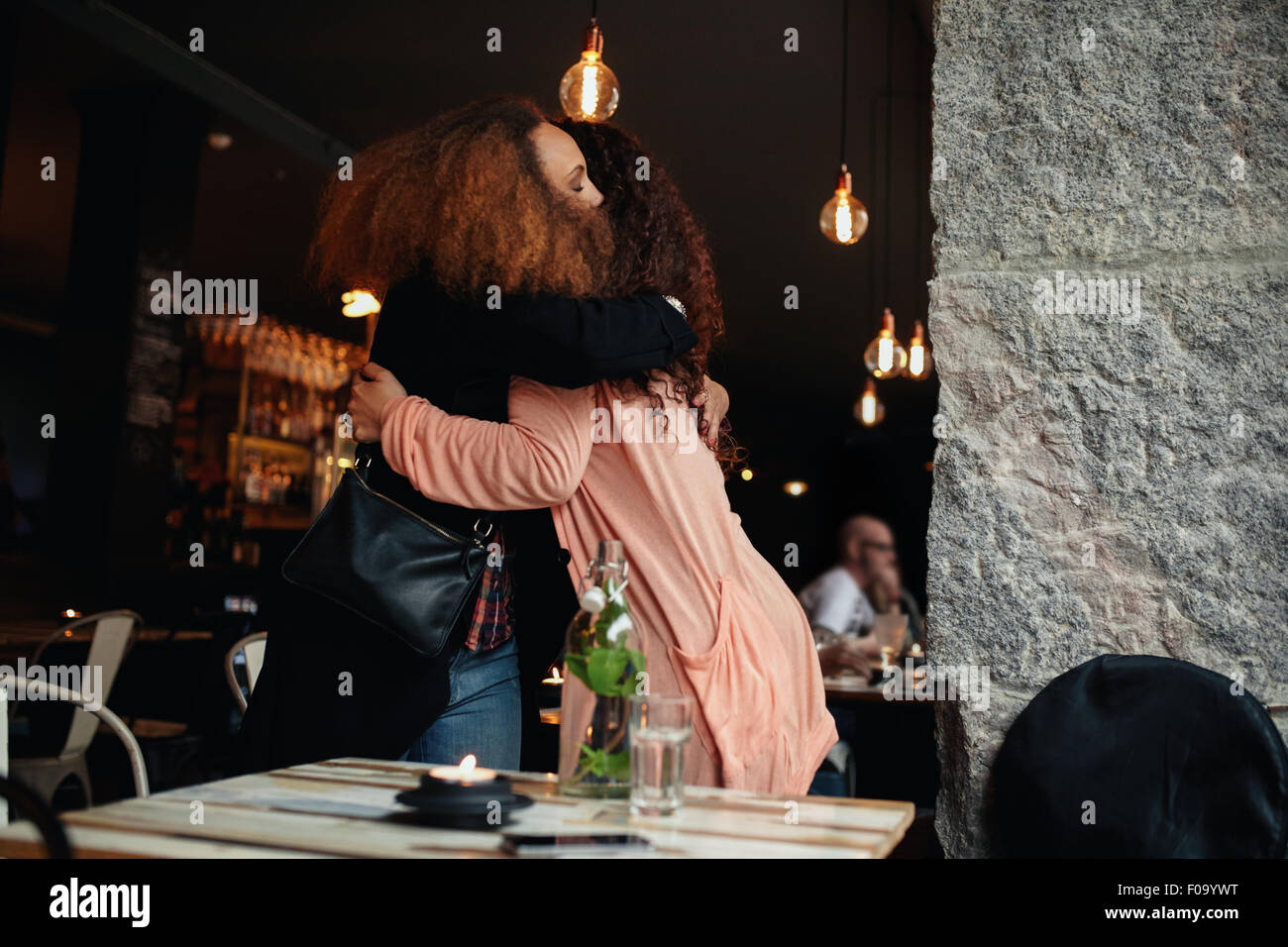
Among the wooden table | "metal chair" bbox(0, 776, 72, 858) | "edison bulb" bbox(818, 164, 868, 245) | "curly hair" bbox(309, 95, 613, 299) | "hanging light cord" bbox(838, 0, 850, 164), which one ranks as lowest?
the wooden table

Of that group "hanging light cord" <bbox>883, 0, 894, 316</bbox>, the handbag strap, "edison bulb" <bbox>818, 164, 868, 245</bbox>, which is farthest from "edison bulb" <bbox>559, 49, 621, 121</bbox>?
"hanging light cord" <bbox>883, 0, 894, 316</bbox>

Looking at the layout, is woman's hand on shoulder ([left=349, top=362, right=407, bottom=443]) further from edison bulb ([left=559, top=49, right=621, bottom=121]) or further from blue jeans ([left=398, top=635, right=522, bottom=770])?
edison bulb ([left=559, top=49, right=621, bottom=121])

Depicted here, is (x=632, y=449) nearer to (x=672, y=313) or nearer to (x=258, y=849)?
(x=672, y=313)

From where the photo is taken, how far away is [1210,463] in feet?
5.25

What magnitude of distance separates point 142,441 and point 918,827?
14.6ft

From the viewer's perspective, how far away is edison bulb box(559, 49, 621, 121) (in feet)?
10.0

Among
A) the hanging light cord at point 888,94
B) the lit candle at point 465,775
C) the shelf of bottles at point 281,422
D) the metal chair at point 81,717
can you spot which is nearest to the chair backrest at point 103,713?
the lit candle at point 465,775

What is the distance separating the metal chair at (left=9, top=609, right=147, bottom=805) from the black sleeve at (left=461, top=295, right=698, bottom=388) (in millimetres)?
2685

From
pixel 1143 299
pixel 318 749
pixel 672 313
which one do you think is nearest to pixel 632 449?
pixel 672 313

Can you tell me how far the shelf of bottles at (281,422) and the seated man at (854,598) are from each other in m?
3.72

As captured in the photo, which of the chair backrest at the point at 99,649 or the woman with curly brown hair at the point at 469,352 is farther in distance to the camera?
the chair backrest at the point at 99,649

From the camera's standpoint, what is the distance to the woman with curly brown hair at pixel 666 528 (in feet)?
4.56

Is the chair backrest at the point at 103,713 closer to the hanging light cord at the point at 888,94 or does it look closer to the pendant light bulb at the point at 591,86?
the pendant light bulb at the point at 591,86

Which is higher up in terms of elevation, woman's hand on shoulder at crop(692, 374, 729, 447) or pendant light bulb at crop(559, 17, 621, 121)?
pendant light bulb at crop(559, 17, 621, 121)
